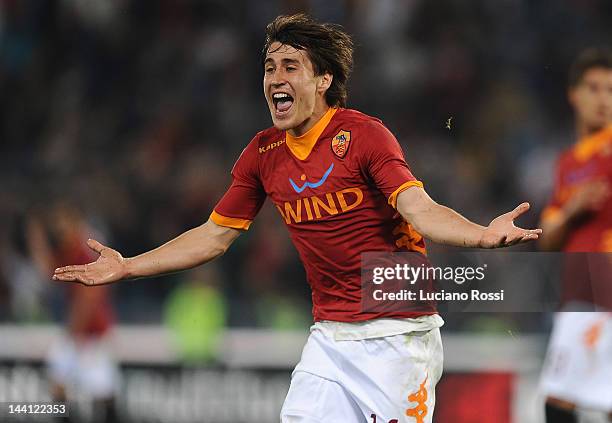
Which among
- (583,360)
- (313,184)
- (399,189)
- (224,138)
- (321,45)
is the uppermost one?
(224,138)

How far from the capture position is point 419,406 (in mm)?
3953

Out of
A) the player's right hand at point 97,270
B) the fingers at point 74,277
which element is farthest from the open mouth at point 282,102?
the fingers at point 74,277

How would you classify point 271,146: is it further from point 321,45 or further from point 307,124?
point 321,45

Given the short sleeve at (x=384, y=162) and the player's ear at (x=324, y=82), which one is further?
the player's ear at (x=324, y=82)

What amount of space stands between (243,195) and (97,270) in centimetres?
68

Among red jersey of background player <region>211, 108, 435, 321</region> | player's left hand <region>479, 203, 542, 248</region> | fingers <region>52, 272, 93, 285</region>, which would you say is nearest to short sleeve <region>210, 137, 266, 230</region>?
red jersey of background player <region>211, 108, 435, 321</region>

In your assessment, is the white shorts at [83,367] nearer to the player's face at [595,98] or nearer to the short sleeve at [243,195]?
the short sleeve at [243,195]

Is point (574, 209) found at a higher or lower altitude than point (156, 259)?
higher

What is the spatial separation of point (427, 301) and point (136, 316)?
173 inches

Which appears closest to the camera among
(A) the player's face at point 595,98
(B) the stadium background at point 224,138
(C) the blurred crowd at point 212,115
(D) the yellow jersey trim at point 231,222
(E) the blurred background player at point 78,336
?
(D) the yellow jersey trim at point 231,222

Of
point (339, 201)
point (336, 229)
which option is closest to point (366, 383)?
point (336, 229)

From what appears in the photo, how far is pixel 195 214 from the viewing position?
8703mm

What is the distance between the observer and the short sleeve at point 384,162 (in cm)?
376

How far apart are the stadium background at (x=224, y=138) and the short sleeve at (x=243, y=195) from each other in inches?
110
